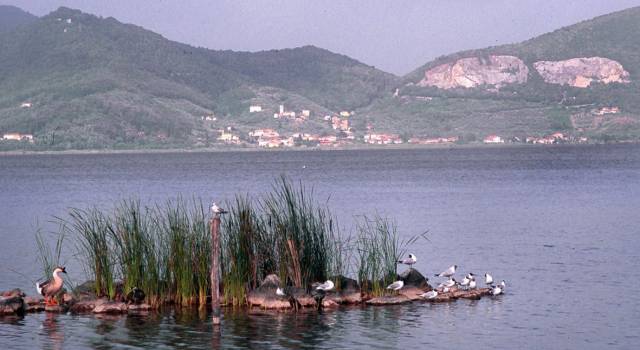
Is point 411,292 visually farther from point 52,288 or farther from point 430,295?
point 52,288

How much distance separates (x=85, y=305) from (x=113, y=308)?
67cm

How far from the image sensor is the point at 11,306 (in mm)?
20453

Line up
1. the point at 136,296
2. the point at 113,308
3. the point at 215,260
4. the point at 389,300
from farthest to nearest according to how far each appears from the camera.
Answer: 1. the point at 389,300
2. the point at 136,296
3. the point at 113,308
4. the point at 215,260

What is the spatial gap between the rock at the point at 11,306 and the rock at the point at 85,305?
101 cm

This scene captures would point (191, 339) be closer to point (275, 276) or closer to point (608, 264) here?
point (275, 276)

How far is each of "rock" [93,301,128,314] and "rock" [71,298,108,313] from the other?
0.14 metres

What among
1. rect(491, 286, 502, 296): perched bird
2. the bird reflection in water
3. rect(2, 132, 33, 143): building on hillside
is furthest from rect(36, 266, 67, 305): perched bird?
rect(2, 132, 33, 143): building on hillside

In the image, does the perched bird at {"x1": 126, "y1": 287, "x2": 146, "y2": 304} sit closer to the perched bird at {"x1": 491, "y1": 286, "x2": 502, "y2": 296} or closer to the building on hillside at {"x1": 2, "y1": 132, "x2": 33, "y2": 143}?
the perched bird at {"x1": 491, "y1": 286, "x2": 502, "y2": 296}

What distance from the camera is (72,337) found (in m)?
18.5

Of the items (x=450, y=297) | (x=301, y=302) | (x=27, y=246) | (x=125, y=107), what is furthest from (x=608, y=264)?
(x=125, y=107)

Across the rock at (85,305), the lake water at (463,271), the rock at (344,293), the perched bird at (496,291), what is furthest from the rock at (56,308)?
the perched bird at (496,291)

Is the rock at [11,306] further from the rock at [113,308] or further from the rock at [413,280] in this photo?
the rock at [413,280]

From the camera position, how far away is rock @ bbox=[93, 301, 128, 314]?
2034 cm

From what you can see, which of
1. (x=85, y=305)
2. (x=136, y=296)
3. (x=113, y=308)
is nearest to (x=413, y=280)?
(x=136, y=296)
